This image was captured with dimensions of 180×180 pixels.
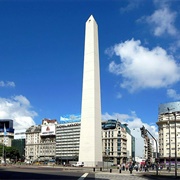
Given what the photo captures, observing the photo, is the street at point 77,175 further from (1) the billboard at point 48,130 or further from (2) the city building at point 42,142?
(1) the billboard at point 48,130

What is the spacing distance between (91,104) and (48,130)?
407 feet

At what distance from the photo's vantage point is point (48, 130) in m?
176

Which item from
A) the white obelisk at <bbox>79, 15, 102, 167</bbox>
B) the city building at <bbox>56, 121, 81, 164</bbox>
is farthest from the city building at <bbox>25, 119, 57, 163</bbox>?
the white obelisk at <bbox>79, 15, 102, 167</bbox>

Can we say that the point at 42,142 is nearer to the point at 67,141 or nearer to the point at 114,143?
the point at 67,141

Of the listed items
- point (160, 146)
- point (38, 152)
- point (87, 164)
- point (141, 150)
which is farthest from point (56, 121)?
point (87, 164)

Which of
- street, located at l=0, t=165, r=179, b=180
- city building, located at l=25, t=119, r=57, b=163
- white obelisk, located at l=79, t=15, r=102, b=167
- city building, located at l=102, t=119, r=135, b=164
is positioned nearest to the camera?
street, located at l=0, t=165, r=179, b=180

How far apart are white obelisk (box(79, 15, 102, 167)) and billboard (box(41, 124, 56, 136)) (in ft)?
389

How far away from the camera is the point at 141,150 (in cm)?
19988

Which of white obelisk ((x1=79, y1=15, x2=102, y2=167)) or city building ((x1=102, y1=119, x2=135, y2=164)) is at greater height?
white obelisk ((x1=79, y1=15, x2=102, y2=167))

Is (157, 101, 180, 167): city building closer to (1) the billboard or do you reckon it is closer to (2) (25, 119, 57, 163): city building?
(1) the billboard

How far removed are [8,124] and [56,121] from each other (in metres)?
30.6

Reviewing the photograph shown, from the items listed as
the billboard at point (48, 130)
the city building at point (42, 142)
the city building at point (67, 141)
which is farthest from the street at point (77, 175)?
the billboard at point (48, 130)

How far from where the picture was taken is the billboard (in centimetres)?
17312

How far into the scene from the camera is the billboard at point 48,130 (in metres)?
173
